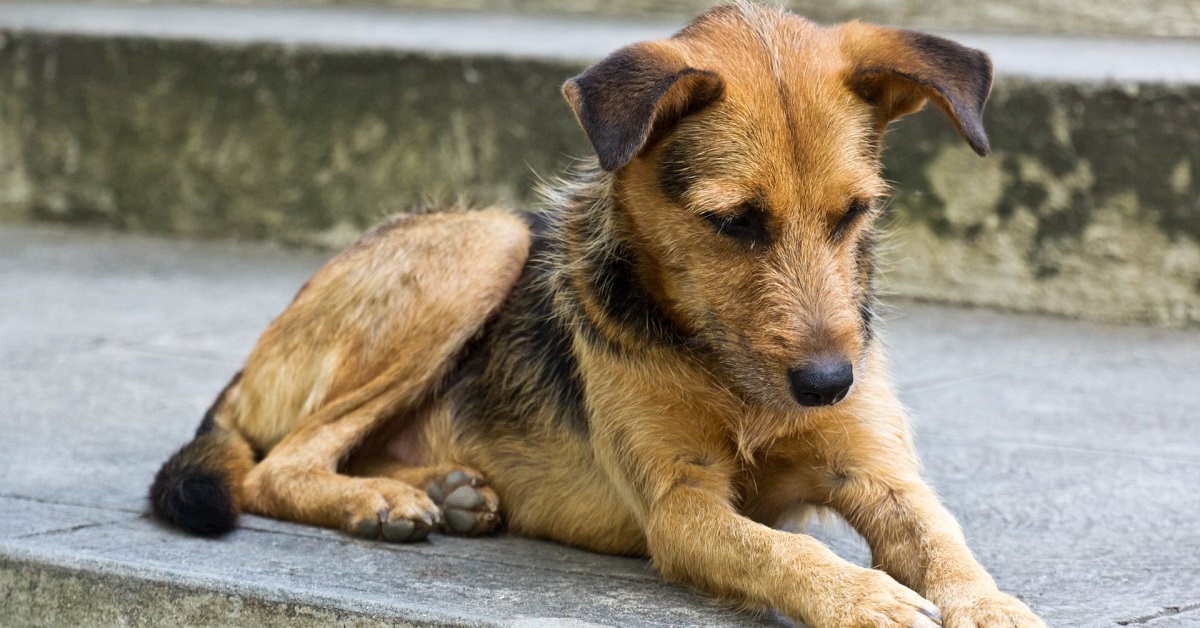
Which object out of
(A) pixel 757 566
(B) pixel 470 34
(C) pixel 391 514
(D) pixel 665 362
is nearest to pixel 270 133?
(B) pixel 470 34

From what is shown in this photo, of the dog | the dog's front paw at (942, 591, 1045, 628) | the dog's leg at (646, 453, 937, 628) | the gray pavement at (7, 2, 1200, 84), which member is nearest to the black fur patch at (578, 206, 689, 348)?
the dog

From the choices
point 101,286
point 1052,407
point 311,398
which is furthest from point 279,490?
point 101,286

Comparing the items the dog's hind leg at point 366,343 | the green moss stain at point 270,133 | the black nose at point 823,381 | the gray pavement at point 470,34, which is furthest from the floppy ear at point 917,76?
the green moss stain at point 270,133

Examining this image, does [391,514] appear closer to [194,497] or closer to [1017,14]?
[194,497]

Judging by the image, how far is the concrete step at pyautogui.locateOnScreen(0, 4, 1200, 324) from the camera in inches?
310

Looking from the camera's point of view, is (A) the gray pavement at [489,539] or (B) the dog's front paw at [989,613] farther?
(A) the gray pavement at [489,539]

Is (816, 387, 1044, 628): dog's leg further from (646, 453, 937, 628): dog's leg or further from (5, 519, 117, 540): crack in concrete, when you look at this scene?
(5, 519, 117, 540): crack in concrete

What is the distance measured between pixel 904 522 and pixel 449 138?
599cm

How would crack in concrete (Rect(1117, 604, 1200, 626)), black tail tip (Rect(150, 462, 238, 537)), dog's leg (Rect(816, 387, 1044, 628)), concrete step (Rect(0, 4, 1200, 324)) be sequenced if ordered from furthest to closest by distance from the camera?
1. concrete step (Rect(0, 4, 1200, 324))
2. black tail tip (Rect(150, 462, 238, 537))
3. crack in concrete (Rect(1117, 604, 1200, 626))
4. dog's leg (Rect(816, 387, 1044, 628))

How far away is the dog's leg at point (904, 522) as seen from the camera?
3.40m

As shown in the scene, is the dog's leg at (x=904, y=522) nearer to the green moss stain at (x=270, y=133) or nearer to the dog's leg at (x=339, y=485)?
the dog's leg at (x=339, y=485)

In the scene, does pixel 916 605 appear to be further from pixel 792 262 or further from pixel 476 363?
pixel 476 363

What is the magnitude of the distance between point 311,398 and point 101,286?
14.2 ft

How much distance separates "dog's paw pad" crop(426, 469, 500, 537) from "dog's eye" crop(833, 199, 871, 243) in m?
1.51
